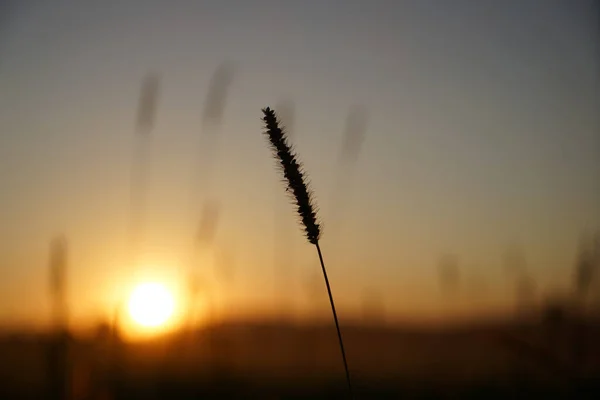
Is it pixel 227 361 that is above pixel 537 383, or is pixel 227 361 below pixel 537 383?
above

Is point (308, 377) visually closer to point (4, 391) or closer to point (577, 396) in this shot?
point (4, 391)

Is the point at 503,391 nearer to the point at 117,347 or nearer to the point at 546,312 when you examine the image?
the point at 546,312

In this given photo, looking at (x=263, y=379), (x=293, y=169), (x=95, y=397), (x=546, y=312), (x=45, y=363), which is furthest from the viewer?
(x=263, y=379)

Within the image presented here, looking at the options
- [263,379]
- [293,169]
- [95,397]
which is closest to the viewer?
[293,169]

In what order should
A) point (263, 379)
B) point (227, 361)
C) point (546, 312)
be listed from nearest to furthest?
point (546, 312) → point (227, 361) → point (263, 379)

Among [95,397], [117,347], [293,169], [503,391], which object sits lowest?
[503,391]

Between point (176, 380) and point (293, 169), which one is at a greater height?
point (293, 169)

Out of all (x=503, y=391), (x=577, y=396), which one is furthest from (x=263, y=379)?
(x=577, y=396)

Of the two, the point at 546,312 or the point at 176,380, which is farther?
the point at 176,380

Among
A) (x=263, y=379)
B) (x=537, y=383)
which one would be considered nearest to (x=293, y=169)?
(x=537, y=383)
